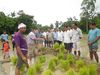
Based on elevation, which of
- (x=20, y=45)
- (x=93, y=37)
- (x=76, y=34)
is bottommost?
(x=20, y=45)

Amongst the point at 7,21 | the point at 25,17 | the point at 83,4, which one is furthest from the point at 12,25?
the point at 83,4

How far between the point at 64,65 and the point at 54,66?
438 mm

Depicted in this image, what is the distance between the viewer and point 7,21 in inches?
2418

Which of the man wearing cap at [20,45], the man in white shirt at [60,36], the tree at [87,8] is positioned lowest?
the man wearing cap at [20,45]

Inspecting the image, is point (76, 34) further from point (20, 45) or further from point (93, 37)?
point (20, 45)

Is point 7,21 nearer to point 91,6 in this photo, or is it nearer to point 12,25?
point 12,25

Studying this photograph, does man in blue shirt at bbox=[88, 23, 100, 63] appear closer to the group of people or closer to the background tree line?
the group of people

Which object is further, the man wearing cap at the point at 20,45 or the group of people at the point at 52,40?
the group of people at the point at 52,40

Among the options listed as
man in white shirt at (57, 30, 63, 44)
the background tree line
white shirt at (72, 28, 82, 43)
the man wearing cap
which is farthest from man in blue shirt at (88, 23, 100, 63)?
the background tree line

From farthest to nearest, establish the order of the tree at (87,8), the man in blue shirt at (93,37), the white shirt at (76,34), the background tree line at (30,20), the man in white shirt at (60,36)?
the tree at (87,8)
the background tree line at (30,20)
the man in white shirt at (60,36)
the white shirt at (76,34)
the man in blue shirt at (93,37)

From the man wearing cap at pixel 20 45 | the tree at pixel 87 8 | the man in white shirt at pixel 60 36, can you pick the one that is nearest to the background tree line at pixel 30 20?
the tree at pixel 87 8

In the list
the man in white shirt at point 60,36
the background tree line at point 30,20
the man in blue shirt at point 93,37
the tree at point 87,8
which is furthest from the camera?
the tree at point 87,8

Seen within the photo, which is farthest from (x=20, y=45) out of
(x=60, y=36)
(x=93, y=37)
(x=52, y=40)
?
(x=52, y=40)

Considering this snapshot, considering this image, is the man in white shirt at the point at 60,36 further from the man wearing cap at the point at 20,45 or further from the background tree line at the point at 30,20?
the background tree line at the point at 30,20
